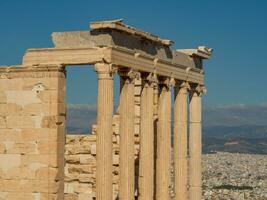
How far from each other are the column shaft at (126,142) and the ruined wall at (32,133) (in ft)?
12.4

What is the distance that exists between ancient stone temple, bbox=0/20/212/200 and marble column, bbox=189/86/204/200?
4cm

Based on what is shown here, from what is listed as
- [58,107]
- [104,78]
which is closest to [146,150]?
[104,78]

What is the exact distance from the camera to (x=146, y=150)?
29.7 meters

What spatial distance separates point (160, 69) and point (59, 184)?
311 inches

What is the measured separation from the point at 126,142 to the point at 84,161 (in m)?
5.39

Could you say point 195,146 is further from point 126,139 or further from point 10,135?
point 10,135

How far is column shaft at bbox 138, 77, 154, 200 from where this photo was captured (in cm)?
2970

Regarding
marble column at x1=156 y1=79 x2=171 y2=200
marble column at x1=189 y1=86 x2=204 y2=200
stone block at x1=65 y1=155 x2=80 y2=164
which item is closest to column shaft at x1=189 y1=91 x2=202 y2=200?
marble column at x1=189 y1=86 x2=204 y2=200

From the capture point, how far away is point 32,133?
2475 cm

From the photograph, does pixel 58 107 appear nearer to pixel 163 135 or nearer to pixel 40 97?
pixel 40 97

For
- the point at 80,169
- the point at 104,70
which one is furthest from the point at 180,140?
the point at 104,70

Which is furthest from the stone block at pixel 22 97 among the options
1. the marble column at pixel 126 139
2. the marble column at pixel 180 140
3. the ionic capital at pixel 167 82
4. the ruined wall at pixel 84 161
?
the marble column at pixel 180 140

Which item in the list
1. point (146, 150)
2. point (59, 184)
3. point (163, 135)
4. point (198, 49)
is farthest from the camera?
point (198, 49)

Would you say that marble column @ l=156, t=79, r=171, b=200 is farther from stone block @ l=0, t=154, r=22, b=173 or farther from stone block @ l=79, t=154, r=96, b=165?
stone block @ l=0, t=154, r=22, b=173
